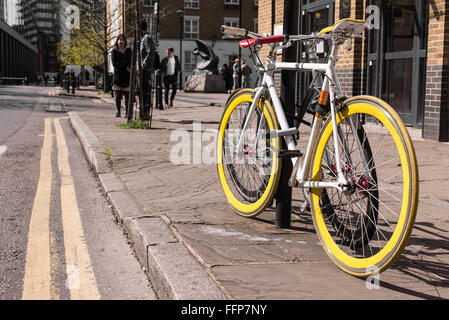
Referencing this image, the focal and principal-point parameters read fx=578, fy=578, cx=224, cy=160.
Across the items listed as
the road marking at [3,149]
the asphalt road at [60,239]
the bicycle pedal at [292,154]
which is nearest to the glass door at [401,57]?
the asphalt road at [60,239]

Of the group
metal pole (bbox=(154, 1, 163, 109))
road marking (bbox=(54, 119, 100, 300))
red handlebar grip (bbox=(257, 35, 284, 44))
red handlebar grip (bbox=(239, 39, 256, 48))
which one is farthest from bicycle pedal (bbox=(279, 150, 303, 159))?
metal pole (bbox=(154, 1, 163, 109))

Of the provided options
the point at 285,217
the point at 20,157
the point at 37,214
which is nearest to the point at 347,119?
the point at 285,217

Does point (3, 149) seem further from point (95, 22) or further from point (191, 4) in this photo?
point (191, 4)

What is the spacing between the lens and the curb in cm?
269

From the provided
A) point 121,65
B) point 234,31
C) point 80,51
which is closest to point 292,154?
point 234,31

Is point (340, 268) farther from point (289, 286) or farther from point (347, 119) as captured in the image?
point (347, 119)

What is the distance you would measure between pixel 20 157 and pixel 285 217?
4985mm

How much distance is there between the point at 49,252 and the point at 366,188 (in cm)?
204

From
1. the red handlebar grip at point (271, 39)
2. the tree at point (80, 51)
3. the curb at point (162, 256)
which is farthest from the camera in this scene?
the tree at point (80, 51)

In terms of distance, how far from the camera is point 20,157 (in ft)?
25.5

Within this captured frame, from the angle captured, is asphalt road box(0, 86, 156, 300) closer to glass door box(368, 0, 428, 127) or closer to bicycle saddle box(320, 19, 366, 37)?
bicycle saddle box(320, 19, 366, 37)

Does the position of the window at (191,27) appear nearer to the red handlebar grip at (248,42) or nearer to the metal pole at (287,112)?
the red handlebar grip at (248,42)

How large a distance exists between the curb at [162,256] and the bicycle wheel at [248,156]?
0.69 meters

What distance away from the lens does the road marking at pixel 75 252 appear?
3064 mm
